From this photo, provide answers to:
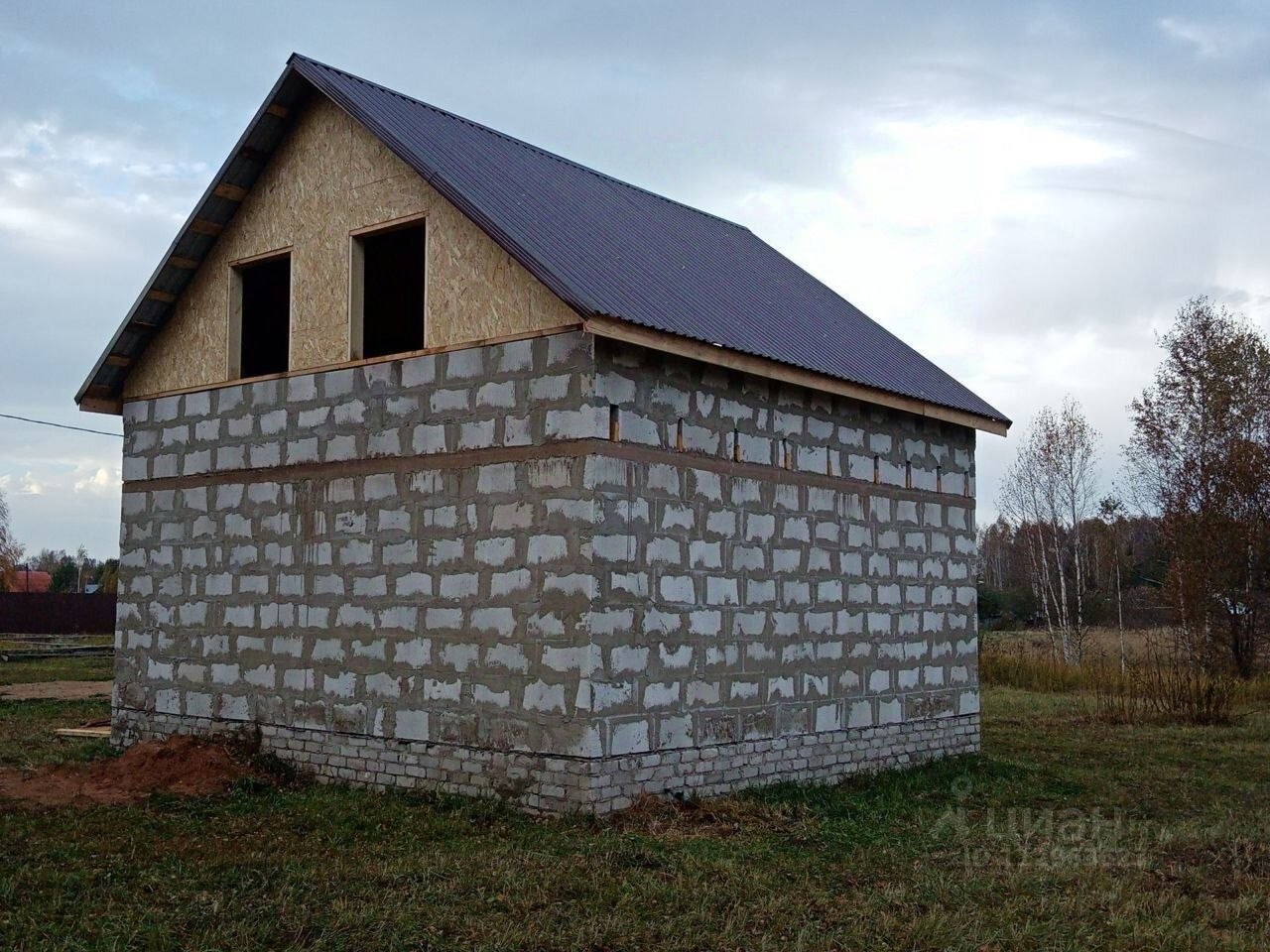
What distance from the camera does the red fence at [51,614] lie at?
45594 mm

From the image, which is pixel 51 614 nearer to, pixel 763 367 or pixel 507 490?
pixel 507 490

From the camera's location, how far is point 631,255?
485 inches

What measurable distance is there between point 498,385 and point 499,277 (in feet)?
2.98

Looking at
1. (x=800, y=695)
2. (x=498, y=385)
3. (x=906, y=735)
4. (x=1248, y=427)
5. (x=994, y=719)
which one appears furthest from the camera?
(x=1248, y=427)

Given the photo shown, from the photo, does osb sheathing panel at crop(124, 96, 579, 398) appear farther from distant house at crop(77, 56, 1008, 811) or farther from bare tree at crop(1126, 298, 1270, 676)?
bare tree at crop(1126, 298, 1270, 676)

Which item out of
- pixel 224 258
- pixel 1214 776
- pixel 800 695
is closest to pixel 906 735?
pixel 800 695

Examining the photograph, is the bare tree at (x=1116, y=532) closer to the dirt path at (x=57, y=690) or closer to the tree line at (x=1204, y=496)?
the tree line at (x=1204, y=496)

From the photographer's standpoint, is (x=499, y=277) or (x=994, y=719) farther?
(x=994, y=719)

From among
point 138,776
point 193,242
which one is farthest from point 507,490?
point 193,242

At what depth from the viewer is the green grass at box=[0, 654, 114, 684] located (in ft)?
83.0

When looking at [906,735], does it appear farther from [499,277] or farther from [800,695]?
[499,277]

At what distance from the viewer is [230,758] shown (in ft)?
39.1

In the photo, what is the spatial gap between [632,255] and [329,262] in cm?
290

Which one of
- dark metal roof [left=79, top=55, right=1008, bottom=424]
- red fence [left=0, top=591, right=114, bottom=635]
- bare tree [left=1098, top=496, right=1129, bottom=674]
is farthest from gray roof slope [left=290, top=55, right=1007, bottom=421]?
red fence [left=0, top=591, right=114, bottom=635]
